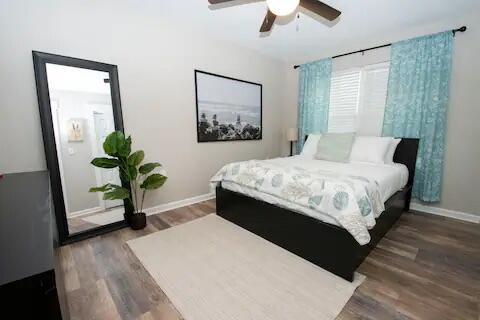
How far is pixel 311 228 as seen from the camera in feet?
5.84

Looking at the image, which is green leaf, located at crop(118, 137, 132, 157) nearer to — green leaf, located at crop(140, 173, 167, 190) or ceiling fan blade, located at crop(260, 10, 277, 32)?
green leaf, located at crop(140, 173, 167, 190)

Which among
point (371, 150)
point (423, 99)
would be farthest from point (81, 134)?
point (423, 99)

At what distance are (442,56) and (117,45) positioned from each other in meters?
3.92

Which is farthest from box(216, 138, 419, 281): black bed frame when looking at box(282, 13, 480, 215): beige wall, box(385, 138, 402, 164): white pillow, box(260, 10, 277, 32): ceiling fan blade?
box(260, 10, 277, 32): ceiling fan blade

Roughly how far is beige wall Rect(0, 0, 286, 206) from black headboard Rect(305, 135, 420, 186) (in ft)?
7.26

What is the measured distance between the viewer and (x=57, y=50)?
2098 mm

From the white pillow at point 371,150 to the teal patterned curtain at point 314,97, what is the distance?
37.5 inches

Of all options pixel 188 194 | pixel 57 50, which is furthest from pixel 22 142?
pixel 188 194

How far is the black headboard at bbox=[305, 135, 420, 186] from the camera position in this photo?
283cm

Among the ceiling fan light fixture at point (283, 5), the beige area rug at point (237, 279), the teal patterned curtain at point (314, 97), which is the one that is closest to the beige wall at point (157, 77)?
the teal patterned curtain at point (314, 97)

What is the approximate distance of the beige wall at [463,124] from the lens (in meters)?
2.54

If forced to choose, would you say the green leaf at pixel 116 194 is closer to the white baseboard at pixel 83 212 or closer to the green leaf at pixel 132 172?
the green leaf at pixel 132 172

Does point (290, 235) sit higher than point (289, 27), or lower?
lower

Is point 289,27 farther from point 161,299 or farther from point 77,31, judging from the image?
point 161,299
